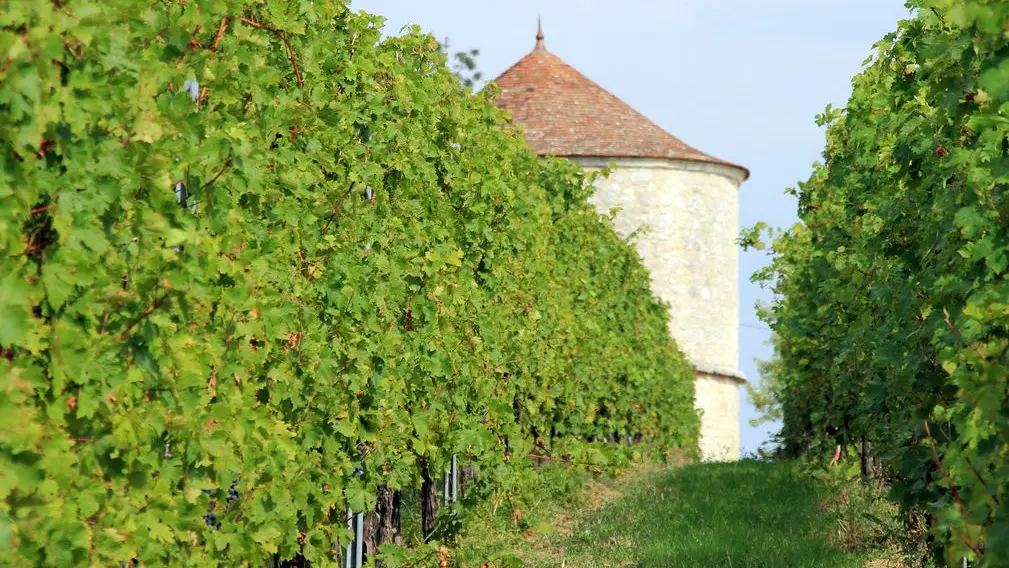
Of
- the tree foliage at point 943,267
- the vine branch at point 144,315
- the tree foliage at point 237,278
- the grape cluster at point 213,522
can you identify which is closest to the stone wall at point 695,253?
the tree foliage at point 237,278

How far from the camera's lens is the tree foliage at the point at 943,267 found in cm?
449

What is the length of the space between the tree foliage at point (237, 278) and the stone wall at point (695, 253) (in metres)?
25.2

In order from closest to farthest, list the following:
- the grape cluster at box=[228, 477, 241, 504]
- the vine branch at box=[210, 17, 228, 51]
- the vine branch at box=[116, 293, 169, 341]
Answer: the vine branch at box=[116, 293, 169, 341] → the vine branch at box=[210, 17, 228, 51] → the grape cluster at box=[228, 477, 241, 504]

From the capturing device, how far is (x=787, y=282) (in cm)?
2077

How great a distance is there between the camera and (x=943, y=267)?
6.15m

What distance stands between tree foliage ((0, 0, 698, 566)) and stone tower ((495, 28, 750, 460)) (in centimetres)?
2510

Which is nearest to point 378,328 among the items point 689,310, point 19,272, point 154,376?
point 154,376

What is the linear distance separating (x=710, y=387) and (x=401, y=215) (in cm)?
3043

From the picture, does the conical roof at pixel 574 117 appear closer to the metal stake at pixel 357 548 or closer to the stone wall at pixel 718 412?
the stone wall at pixel 718 412

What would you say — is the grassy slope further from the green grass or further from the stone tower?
the stone tower

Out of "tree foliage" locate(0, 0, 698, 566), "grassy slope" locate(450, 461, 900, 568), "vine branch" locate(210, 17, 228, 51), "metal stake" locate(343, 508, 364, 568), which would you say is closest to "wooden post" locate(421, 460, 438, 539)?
"grassy slope" locate(450, 461, 900, 568)

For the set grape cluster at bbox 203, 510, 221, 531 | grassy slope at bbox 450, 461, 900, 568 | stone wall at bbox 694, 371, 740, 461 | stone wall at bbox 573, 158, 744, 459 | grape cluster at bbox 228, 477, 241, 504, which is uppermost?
stone wall at bbox 573, 158, 744, 459

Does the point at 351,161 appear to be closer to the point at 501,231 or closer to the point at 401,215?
the point at 401,215

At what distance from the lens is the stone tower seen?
36.6m
